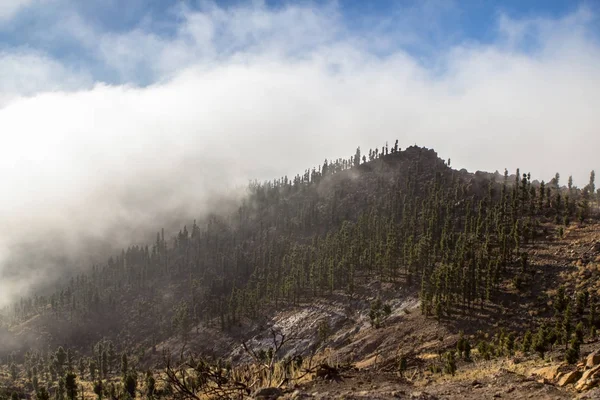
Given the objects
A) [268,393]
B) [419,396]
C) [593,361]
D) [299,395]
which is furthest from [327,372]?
[593,361]

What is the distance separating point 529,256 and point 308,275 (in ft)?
250

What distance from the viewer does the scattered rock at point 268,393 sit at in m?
12.4

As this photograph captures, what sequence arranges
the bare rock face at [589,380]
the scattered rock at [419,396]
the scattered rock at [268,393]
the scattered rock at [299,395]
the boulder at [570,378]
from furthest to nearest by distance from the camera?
the boulder at [570,378]
the bare rock face at [589,380]
the scattered rock at [419,396]
the scattered rock at [268,393]
the scattered rock at [299,395]

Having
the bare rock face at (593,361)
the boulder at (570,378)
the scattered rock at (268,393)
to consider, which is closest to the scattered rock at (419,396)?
the scattered rock at (268,393)

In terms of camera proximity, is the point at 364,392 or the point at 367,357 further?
the point at 367,357

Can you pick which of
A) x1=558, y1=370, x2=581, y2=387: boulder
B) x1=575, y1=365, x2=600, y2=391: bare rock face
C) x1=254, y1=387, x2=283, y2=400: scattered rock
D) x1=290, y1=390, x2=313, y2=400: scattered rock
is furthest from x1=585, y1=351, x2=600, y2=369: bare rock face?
x1=254, y1=387, x2=283, y2=400: scattered rock

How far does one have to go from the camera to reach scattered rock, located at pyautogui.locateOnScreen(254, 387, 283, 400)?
486 inches

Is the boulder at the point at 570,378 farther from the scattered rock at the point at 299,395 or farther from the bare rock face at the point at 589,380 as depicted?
the scattered rock at the point at 299,395

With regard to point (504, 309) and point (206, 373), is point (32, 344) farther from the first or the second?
point (206, 373)

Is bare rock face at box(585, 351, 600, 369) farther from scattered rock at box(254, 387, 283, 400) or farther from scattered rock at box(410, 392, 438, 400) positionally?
scattered rock at box(254, 387, 283, 400)

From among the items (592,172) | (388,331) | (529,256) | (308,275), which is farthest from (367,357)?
(592,172)

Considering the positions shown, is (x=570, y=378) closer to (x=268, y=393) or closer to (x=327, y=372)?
(x=327, y=372)

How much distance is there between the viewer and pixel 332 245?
166m

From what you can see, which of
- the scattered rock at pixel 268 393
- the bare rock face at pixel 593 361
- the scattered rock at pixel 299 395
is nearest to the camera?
the scattered rock at pixel 299 395
